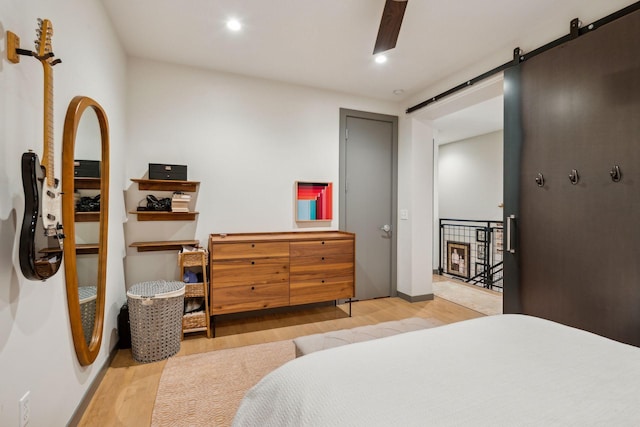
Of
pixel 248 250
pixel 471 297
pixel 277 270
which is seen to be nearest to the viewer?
pixel 248 250

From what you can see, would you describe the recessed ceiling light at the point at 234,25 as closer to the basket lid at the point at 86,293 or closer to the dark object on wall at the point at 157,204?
the dark object on wall at the point at 157,204

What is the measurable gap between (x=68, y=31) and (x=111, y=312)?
1.91 m

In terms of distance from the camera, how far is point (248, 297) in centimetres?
285

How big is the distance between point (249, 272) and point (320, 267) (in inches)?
28.8

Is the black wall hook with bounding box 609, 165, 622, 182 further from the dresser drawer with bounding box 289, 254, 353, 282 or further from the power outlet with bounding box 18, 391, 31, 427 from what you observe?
the power outlet with bounding box 18, 391, 31, 427

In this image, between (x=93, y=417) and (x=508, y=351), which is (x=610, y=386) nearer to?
(x=508, y=351)

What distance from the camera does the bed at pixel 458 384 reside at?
727 mm

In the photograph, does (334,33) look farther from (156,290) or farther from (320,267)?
(156,290)

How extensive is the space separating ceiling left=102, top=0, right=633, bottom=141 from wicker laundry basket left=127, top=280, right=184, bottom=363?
214 centimetres

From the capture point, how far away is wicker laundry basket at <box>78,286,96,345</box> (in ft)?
Answer: 5.84

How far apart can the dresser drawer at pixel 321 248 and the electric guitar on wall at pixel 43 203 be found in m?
1.92

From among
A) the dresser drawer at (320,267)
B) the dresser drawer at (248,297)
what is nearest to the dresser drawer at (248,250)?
the dresser drawer at (320,267)

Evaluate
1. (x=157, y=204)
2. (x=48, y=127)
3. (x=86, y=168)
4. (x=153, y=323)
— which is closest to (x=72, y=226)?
(x=86, y=168)

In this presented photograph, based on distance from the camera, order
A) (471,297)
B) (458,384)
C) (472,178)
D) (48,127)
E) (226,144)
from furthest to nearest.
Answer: (472,178), (471,297), (226,144), (48,127), (458,384)
